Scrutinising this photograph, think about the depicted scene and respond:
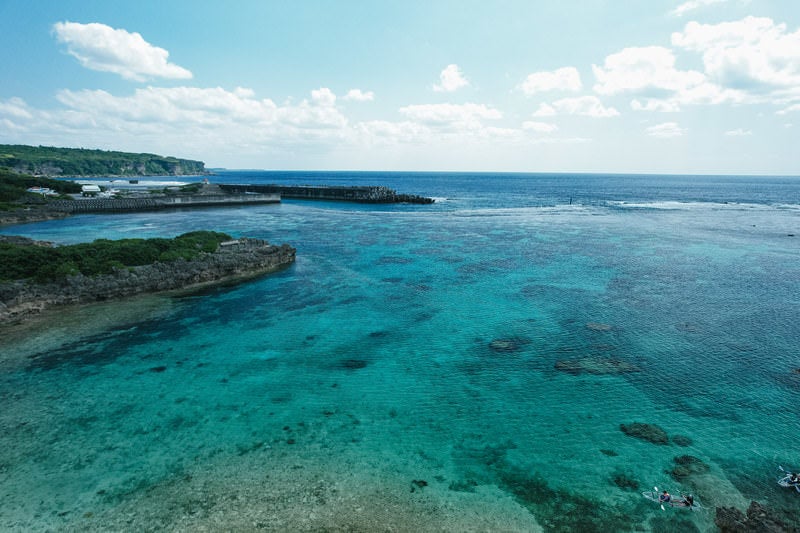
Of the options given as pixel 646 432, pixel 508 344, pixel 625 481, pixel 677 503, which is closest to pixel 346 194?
pixel 508 344

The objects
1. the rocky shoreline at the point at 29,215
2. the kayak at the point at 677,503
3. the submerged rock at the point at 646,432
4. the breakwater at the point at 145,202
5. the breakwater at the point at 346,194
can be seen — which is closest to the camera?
the kayak at the point at 677,503

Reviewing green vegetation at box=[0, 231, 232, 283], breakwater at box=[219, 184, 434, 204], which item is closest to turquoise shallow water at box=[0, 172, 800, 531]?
green vegetation at box=[0, 231, 232, 283]

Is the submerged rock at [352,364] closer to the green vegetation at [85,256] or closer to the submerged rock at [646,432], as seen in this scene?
the submerged rock at [646,432]

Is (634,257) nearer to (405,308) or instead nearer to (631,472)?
(405,308)

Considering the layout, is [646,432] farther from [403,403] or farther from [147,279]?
[147,279]

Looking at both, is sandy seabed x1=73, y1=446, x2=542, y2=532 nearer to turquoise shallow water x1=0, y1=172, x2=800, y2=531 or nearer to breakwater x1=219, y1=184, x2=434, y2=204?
turquoise shallow water x1=0, y1=172, x2=800, y2=531

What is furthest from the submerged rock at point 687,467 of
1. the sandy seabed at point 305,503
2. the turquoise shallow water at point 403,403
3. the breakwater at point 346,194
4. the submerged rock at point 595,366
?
the breakwater at point 346,194

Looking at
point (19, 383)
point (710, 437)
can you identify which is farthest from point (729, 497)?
point (19, 383)
